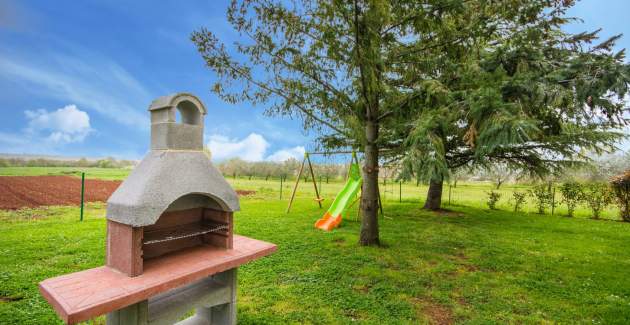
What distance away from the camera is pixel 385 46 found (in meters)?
4.84

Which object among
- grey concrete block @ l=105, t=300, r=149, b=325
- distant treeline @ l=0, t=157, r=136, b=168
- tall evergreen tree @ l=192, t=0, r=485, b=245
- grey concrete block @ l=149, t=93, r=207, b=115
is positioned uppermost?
tall evergreen tree @ l=192, t=0, r=485, b=245

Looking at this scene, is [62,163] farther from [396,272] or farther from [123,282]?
[396,272]

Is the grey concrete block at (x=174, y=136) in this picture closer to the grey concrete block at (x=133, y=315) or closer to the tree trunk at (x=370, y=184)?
the grey concrete block at (x=133, y=315)

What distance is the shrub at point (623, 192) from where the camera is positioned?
32.2 feet

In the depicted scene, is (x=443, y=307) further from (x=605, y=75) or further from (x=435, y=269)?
(x=605, y=75)

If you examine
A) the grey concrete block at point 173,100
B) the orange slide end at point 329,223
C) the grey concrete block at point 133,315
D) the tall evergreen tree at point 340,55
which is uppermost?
the tall evergreen tree at point 340,55

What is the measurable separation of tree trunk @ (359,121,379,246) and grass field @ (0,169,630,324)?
15.8 inches

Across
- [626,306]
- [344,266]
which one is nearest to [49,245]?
[344,266]

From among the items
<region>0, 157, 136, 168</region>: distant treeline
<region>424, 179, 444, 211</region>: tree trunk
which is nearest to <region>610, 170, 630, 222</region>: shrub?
<region>424, 179, 444, 211</region>: tree trunk

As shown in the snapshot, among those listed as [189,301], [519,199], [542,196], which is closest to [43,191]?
[189,301]

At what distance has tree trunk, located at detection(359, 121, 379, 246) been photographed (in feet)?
17.5

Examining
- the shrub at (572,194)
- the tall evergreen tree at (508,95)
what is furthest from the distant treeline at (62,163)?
the shrub at (572,194)

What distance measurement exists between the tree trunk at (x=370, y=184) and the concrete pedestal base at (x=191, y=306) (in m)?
3.27

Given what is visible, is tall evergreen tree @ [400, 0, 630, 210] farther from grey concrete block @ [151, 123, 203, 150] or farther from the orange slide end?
the orange slide end
